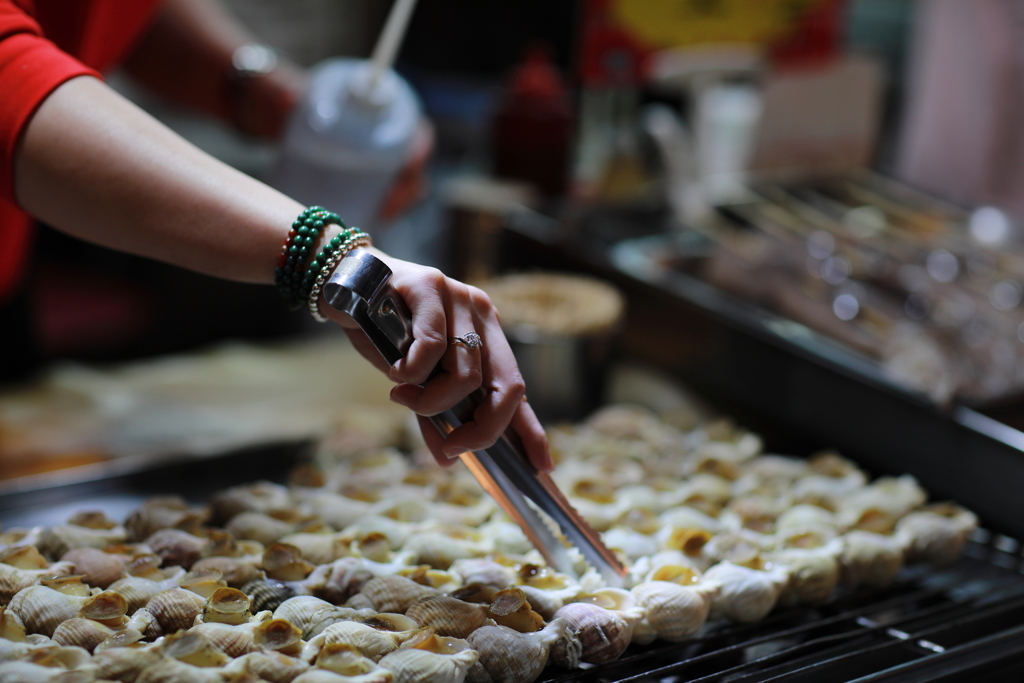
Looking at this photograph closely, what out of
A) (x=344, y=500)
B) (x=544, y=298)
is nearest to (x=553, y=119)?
(x=544, y=298)

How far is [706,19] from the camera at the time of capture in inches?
73.4

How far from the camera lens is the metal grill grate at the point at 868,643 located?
71 centimetres

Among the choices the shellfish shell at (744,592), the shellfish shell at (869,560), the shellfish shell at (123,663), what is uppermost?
the shellfish shell at (869,560)

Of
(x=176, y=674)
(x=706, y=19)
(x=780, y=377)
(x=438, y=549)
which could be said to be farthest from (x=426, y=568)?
(x=706, y=19)

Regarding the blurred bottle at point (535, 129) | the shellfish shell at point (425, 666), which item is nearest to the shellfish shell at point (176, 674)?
the shellfish shell at point (425, 666)

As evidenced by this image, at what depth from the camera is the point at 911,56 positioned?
7.76ft

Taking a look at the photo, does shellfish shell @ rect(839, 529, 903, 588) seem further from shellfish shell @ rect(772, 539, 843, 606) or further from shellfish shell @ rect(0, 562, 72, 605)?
shellfish shell @ rect(0, 562, 72, 605)

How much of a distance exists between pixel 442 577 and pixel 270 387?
108 cm

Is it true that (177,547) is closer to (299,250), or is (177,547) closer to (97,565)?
(97,565)

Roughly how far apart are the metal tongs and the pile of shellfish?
0.03m

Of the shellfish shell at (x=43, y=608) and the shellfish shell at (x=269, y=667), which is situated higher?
the shellfish shell at (x=269, y=667)

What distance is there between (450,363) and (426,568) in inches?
9.3

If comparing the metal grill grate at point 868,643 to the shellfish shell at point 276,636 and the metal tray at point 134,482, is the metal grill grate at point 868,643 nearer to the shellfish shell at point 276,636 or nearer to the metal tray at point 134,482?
the shellfish shell at point 276,636

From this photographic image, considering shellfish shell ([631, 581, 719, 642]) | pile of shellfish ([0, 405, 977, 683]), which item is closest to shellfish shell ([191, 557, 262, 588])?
pile of shellfish ([0, 405, 977, 683])
